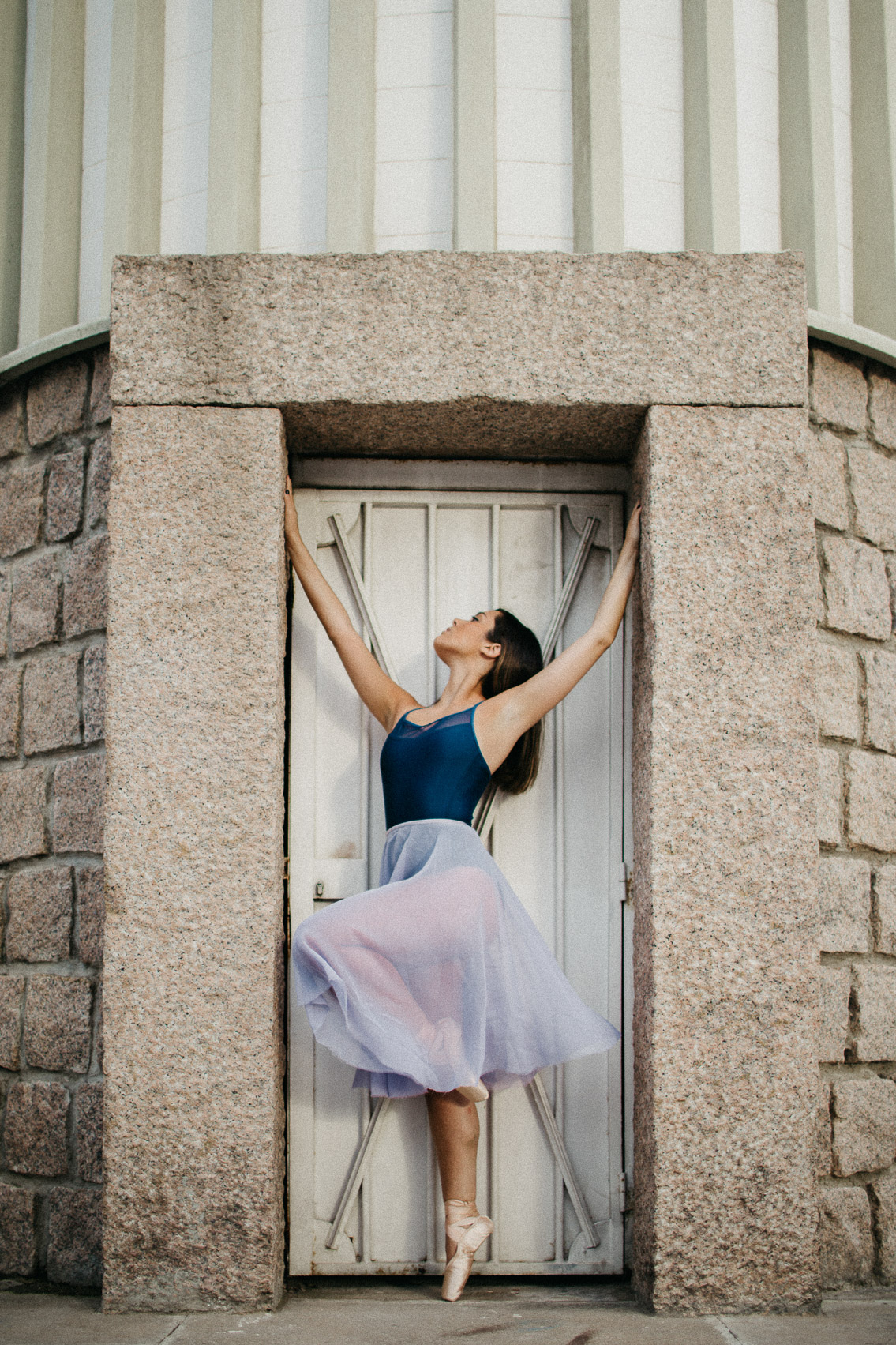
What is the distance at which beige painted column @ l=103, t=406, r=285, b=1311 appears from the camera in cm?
290

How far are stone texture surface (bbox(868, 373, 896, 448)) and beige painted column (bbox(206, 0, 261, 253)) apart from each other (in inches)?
88.7

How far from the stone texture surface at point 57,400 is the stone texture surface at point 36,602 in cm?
48

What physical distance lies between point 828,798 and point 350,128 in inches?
110

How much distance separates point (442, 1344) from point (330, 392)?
2.64 m

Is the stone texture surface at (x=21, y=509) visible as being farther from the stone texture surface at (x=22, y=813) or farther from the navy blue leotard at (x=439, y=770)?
the navy blue leotard at (x=439, y=770)

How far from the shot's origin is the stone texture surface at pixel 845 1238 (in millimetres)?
3131

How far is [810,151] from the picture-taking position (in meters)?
3.63

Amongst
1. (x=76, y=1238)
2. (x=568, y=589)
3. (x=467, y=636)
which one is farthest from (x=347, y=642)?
(x=76, y=1238)

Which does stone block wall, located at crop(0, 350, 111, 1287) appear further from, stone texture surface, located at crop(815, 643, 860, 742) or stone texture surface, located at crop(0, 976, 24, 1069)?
stone texture surface, located at crop(815, 643, 860, 742)

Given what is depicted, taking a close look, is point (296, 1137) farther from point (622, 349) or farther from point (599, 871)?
point (622, 349)

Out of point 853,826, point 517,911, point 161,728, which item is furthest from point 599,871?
point 161,728

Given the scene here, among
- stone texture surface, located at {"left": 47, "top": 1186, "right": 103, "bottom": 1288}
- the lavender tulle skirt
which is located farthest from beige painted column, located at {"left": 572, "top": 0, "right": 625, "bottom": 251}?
stone texture surface, located at {"left": 47, "top": 1186, "right": 103, "bottom": 1288}

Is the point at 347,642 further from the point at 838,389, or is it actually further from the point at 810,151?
the point at 810,151

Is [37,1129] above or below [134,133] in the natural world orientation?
below
